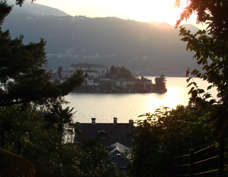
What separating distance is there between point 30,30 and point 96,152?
177 meters

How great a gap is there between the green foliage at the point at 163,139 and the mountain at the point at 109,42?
119 meters

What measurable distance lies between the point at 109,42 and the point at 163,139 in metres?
160

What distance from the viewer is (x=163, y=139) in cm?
278

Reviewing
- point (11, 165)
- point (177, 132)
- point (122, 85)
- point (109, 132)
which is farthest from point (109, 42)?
point (11, 165)

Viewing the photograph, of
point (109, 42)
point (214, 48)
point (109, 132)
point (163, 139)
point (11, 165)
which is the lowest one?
point (109, 132)

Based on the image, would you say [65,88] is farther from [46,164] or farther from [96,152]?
[46,164]

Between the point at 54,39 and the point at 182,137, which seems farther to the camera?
the point at 54,39

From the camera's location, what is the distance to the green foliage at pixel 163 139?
2.62 meters

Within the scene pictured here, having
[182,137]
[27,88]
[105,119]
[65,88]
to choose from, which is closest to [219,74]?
[182,137]

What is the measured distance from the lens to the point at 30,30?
17575cm

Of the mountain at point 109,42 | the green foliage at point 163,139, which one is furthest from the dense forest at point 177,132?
the mountain at point 109,42

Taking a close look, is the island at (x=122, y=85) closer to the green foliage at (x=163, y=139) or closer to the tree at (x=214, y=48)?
the green foliage at (x=163, y=139)

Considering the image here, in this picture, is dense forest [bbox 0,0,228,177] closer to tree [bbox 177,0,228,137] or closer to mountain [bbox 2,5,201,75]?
tree [bbox 177,0,228,137]

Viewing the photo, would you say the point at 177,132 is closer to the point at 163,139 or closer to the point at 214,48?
the point at 163,139
